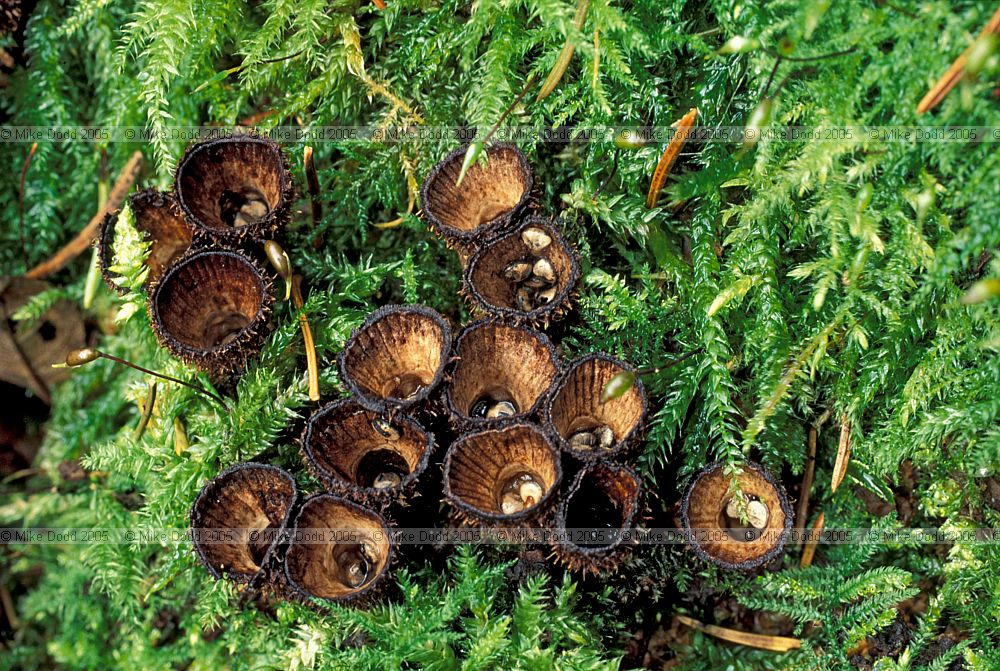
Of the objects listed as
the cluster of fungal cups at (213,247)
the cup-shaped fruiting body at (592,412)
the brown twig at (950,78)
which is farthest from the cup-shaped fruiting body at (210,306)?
the brown twig at (950,78)

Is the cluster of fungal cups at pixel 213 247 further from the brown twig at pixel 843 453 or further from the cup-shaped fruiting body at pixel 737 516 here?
the brown twig at pixel 843 453

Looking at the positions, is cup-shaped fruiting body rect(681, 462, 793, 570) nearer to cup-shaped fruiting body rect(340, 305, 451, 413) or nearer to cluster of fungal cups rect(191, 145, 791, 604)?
cluster of fungal cups rect(191, 145, 791, 604)

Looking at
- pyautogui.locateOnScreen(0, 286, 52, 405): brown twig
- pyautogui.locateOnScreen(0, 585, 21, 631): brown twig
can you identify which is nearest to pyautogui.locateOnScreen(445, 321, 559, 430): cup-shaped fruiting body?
pyautogui.locateOnScreen(0, 286, 52, 405): brown twig

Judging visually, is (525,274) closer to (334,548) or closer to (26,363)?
→ (334,548)

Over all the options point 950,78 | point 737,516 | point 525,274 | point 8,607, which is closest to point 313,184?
point 525,274

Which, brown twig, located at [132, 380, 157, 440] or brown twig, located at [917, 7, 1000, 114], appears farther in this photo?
brown twig, located at [132, 380, 157, 440]
